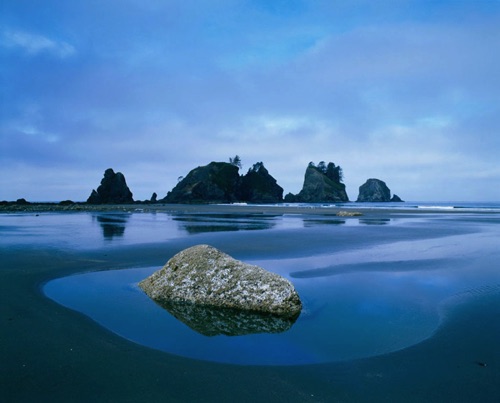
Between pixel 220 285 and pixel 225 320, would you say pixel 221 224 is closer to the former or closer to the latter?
pixel 220 285

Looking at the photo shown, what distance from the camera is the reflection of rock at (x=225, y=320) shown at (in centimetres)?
728

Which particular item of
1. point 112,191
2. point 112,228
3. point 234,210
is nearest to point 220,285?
point 112,228

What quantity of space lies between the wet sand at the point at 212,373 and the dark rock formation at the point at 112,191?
454 ft

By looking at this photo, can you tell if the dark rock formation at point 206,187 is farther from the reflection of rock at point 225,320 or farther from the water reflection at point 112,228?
the reflection of rock at point 225,320

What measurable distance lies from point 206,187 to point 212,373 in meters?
175

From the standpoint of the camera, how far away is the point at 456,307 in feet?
28.5

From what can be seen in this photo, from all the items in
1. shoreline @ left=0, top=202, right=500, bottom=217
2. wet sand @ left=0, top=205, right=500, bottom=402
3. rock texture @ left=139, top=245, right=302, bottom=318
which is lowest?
wet sand @ left=0, top=205, right=500, bottom=402

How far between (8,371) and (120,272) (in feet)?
24.8

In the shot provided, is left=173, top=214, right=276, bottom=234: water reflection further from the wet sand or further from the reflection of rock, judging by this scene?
the wet sand

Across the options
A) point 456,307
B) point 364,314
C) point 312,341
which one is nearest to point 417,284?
point 456,307

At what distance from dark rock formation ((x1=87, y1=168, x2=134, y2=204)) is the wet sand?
454 ft

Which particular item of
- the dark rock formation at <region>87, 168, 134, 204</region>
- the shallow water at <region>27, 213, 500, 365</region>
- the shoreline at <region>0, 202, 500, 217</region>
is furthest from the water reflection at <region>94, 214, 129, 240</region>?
the dark rock formation at <region>87, 168, 134, 204</region>

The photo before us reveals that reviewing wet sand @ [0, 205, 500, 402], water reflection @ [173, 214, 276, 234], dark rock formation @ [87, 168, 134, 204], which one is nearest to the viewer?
wet sand @ [0, 205, 500, 402]

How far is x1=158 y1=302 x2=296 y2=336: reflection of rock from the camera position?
7277 mm
